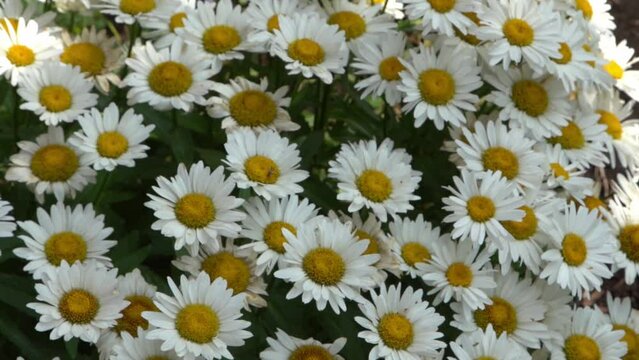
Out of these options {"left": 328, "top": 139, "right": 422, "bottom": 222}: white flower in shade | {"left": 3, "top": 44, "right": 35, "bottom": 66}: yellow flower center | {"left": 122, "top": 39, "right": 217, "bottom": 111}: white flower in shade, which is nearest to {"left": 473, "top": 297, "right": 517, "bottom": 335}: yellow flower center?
{"left": 328, "top": 139, "right": 422, "bottom": 222}: white flower in shade

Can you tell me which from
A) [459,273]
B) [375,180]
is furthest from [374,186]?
[459,273]

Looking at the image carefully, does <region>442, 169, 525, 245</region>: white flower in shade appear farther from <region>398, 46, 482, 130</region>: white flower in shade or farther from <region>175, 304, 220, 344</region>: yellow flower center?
<region>175, 304, 220, 344</region>: yellow flower center

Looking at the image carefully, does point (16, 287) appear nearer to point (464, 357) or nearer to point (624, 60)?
point (464, 357)

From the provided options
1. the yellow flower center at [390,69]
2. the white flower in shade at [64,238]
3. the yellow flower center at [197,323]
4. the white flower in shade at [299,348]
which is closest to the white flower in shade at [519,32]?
the yellow flower center at [390,69]

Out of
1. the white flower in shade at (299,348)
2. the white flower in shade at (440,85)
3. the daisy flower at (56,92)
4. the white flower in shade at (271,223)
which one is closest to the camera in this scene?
the white flower in shade at (299,348)

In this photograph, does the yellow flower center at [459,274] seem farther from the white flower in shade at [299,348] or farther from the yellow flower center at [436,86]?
the yellow flower center at [436,86]

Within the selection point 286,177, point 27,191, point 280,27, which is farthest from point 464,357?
point 27,191

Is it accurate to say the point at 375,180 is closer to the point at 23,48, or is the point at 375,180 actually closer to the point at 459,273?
the point at 459,273
